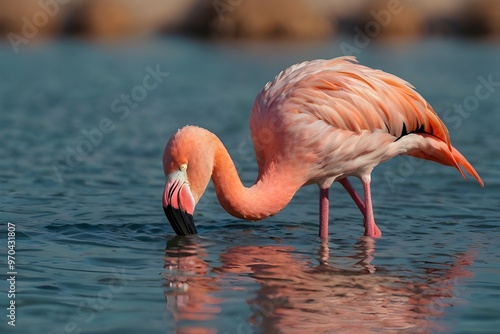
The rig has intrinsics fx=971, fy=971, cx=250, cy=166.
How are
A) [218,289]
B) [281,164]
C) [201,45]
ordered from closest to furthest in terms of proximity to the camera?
[218,289], [281,164], [201,45]

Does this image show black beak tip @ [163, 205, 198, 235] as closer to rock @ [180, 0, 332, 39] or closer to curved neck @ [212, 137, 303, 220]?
curved neck @ [212, 137, 303, 220]

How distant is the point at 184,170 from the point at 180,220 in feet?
1.03

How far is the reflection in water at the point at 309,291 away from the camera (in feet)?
15.2

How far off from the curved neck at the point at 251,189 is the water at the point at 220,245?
0.30 meters

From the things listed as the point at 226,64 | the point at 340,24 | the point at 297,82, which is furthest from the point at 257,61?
the point at 297,82

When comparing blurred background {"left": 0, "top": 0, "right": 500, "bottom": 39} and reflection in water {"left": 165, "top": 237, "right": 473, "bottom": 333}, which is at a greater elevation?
blurred background {"left": 0, "top": 0, "right": 500, "bottom": 39}

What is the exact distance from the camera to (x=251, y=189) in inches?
244

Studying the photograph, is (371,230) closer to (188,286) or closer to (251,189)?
(251,189)

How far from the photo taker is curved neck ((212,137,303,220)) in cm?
602

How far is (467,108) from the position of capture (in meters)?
14.8

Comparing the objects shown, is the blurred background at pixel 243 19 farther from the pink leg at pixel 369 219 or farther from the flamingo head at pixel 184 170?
the flamingo head at pixel 184 170

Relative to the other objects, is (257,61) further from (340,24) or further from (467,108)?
(340,24)

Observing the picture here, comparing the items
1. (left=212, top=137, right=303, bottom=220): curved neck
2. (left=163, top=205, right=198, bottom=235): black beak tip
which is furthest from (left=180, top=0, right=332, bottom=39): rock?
(left=163, top=205, right=198, bottom=235): black beak tip

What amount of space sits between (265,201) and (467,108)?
9309 millimetres
